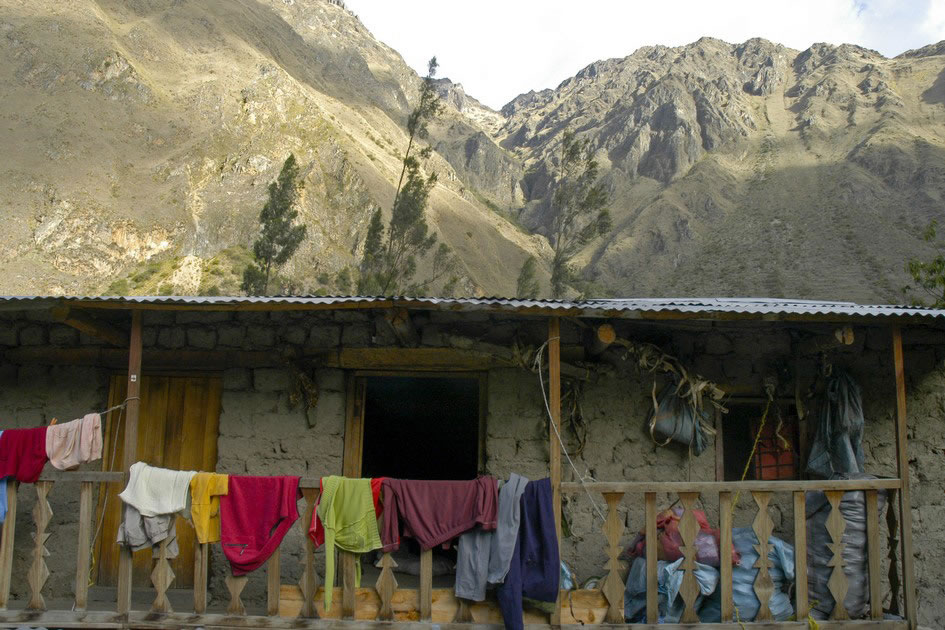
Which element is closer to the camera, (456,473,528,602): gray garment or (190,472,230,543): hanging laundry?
(456,473,528,602): gray garment

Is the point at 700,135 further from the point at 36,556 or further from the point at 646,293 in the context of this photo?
the point at 36,556

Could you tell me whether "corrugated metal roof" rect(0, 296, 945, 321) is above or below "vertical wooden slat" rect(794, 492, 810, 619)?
above

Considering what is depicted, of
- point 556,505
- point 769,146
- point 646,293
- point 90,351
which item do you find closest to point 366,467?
point 90,351

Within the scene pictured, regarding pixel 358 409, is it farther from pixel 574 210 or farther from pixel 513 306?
pixel 574 210

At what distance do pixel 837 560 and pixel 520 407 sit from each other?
275 cm

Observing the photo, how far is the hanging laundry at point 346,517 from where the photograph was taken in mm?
5512

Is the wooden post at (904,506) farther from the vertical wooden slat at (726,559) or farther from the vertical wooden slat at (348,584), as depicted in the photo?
the vertical wooden slat at (348,584)

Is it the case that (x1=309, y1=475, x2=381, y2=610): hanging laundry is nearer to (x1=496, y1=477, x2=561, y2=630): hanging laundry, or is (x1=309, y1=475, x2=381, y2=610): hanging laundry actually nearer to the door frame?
(x1=496, y1=477, x2=561, y2=630): hanging laundry

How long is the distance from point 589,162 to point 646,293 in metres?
17.9

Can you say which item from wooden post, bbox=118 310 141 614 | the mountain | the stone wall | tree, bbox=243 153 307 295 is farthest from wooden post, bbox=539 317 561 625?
the mountain

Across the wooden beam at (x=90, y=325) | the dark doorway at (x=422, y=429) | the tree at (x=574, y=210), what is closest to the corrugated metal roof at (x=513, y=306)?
the wooden beam at (x=90, y=325)

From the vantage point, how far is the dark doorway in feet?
34.7

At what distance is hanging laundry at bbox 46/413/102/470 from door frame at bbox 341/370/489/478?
2.04 meters

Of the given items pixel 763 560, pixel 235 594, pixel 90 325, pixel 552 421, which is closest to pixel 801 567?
pixel 763 560
